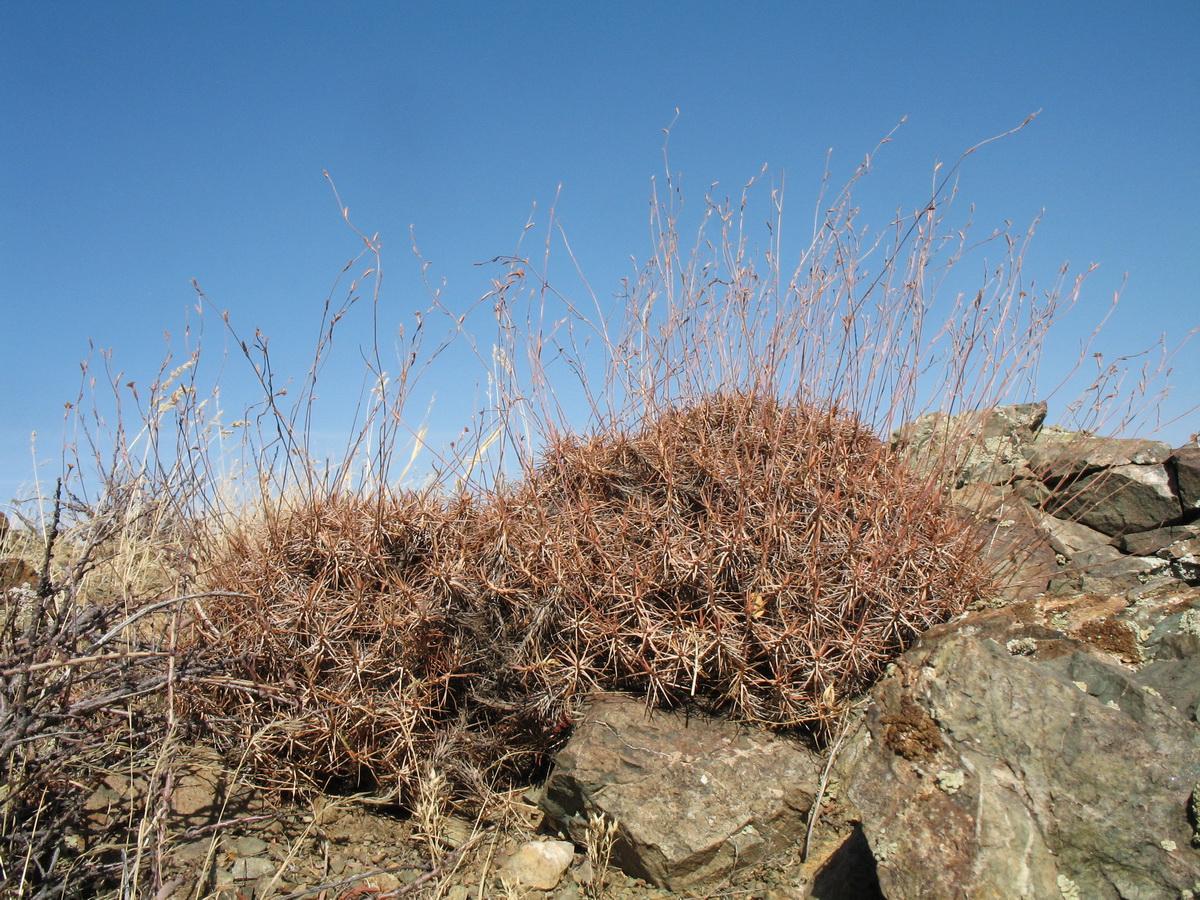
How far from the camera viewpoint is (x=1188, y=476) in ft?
16.5

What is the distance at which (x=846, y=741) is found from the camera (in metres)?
3.28

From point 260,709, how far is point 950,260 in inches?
166

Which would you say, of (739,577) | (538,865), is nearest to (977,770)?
(739,577)

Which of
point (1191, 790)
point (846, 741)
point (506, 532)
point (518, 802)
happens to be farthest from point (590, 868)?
point (1191, 790)

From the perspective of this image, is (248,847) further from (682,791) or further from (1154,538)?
(1154,538)

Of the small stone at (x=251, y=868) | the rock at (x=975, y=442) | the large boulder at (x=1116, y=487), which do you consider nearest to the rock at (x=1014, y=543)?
the rock at (x=975, y=442)

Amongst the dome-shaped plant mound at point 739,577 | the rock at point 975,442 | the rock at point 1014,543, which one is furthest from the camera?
the rock at point 975,442

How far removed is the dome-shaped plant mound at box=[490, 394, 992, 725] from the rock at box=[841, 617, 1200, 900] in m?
0.46

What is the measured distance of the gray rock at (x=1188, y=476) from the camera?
496 centimetres

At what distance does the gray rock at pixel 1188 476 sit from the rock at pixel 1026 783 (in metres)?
2.57

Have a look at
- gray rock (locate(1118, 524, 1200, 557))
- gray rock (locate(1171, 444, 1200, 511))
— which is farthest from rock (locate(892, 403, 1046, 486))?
gray rock (locate(1171, 444, 1200, 511))

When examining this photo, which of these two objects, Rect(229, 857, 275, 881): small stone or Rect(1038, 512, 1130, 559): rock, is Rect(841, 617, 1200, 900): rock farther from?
Rect(229, 857, 275, 881): small stone

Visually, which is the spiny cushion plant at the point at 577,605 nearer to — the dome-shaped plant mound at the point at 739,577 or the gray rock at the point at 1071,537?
the dome-shaped plant mound at the point at 739,577

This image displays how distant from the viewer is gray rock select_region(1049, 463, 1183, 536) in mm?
4996
